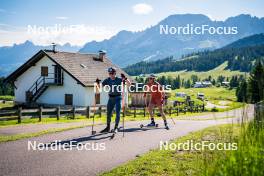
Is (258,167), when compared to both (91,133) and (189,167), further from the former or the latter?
(91,133)

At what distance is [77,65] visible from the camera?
45594mm

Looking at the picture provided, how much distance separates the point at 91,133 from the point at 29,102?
3330 cm

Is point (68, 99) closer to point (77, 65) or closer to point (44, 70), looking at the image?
point (77, 65)

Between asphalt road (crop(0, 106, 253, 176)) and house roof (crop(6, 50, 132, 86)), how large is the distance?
29528mm

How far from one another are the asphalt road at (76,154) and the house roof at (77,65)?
1163 inches

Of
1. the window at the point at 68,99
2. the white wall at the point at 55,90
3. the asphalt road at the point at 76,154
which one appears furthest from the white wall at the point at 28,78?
the asphalt road at the point at 76,154

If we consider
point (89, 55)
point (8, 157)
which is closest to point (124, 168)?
point (8, 157)

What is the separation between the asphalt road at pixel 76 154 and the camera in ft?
27.0

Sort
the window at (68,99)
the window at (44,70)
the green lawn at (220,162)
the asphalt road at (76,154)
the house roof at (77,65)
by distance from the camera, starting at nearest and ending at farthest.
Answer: the green lawn at (220,162) < the asphalt road at (76,154) < the house roof at (77,65) < the window at (68,99) < the window at (44,70)

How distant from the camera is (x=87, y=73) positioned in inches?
1767

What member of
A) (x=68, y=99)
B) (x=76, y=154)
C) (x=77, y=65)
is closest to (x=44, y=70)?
(x=77, y=65)

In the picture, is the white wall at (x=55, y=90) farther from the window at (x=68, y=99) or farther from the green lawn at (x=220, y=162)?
the green lawn at (x=220, y=162)

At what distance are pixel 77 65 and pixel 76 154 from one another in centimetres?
3632

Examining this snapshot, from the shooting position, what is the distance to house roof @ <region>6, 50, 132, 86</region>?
1711 inches
